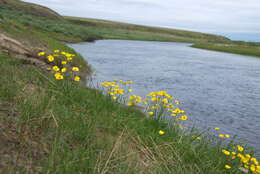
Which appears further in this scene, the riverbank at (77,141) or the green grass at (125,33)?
the green grass at (125,33)

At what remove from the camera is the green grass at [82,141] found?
104 inches

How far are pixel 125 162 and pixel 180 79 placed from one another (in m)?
13.9

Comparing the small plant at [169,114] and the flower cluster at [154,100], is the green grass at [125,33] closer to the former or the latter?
the flower cluster at [154,100]

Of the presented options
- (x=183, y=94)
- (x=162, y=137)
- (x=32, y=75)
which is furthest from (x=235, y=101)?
(x=32, y=75)

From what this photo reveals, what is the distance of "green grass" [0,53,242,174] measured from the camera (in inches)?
104

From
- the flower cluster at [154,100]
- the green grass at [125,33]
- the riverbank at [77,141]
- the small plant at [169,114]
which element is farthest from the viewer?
the green grass at [125,33]

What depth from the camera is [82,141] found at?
3.26m

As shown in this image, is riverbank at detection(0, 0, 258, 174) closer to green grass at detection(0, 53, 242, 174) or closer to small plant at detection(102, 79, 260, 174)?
green grass at detection(0, 53, 242, 174)

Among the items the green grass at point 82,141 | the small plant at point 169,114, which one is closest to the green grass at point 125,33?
the small plant at point 169,114

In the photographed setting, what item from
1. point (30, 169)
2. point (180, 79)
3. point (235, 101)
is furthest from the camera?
point (180, 79)

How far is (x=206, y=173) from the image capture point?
3.50 meters

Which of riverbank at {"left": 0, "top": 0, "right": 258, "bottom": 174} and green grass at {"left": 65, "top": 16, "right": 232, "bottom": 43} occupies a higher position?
green grass at {"left": 65, "top": 16, "right": 232, "bottom": 43}

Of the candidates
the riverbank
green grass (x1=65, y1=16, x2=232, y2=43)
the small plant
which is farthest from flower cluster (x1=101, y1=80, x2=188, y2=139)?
green grass (x1=65, y1=16, x2=232, y2=43)

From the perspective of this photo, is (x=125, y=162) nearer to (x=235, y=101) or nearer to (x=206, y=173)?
(x=206, y=173)
